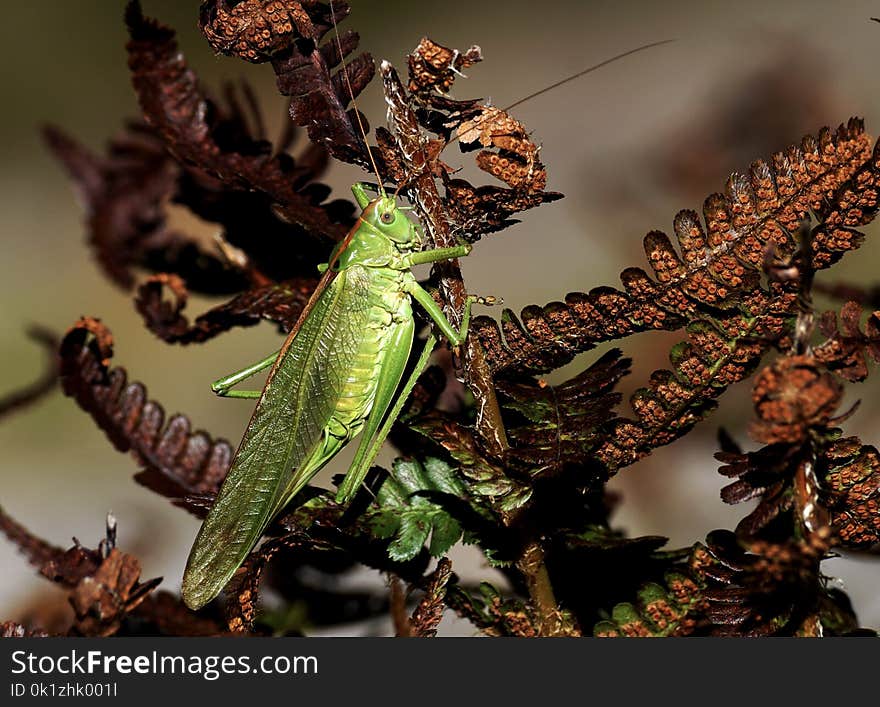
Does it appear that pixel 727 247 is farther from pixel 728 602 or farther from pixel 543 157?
pixel 543 157

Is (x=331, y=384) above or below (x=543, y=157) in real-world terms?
below

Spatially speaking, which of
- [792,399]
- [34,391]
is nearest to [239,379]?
[34,391]

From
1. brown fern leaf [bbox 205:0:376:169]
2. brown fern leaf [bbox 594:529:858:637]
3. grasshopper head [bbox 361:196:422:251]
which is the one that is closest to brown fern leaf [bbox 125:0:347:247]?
grasshopper head [bbox 361:196:422:251]

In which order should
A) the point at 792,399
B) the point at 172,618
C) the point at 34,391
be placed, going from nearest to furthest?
the point at 792,399
the point at 172,618
the point at 34,391

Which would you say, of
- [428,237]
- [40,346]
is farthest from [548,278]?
[40,346]

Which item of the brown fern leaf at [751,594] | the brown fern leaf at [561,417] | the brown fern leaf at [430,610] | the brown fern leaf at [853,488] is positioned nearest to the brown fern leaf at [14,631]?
the brown fern leaf at [430,610]

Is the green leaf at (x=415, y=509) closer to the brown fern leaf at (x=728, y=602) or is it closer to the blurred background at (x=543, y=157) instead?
the brown fern leaf at (x=728, y=602)

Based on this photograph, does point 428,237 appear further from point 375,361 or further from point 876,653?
point 876,653
